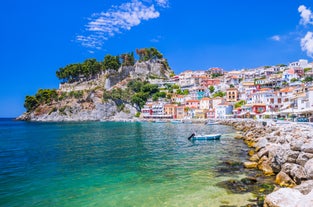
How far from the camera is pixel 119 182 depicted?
15.2 meters

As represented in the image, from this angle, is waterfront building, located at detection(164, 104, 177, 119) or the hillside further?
the hillside

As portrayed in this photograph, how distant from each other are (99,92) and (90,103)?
6.74m

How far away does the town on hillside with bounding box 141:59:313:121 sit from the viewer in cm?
7069

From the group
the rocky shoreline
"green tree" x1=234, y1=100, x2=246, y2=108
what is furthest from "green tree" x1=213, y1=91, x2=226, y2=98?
the rocky shoreline

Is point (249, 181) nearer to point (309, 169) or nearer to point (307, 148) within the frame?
point (309, 169)

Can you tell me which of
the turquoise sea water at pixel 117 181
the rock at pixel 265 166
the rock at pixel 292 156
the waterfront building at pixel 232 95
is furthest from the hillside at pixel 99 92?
the rock at pixel 292 156

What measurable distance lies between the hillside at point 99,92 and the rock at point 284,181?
97.8m

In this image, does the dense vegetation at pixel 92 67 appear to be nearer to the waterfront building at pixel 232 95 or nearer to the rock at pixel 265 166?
the waterfront building at pixel 232 95

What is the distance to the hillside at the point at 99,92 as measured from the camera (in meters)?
113

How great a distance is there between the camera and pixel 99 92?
115m

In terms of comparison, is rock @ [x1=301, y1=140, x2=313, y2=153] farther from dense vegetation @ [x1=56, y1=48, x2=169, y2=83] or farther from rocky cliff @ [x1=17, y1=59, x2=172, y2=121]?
dense vegetation @ [x1=56, y1=48, x2=169, y2=83]

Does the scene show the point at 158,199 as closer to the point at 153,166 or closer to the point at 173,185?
the point at 173,185

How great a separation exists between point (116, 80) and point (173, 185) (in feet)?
372

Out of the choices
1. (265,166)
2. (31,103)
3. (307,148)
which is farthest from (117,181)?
(31,103)
